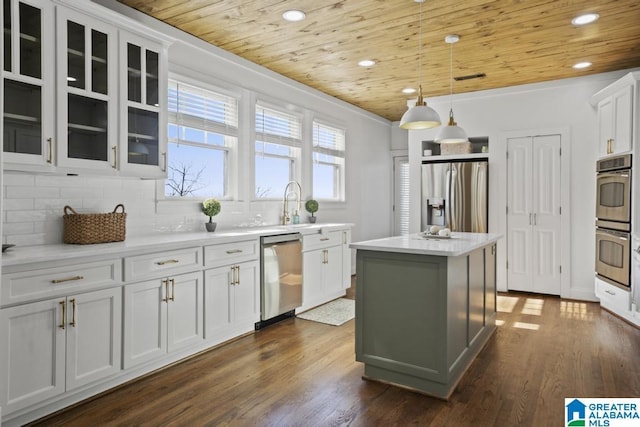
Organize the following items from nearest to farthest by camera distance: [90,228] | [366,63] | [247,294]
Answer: [90,228]
[247,294]
[366,63]

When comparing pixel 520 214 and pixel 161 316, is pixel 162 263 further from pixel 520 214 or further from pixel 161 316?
pixel 520 214

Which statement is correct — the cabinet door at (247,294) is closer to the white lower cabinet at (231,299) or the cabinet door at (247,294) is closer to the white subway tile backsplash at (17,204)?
the white lower cabinet at (231,299)

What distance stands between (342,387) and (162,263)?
150 centimetres

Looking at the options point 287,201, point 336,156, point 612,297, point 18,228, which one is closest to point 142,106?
point 18,228

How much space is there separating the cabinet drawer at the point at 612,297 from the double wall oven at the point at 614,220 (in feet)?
0.23

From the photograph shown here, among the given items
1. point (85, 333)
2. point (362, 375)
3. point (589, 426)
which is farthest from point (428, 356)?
point (85, 333)

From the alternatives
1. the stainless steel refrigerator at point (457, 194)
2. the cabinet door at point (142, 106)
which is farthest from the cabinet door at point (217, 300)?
the stainless steel refrigerator at point (457, 194)

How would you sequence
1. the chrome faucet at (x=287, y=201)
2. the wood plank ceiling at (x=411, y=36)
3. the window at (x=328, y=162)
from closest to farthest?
the wood plank ceiling at (x=411, y=36) → the chrome faucet at (x=287, y=201) → the window at (x=328, y=162)

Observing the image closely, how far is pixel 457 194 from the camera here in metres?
5.68

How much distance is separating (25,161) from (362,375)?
2.52 m

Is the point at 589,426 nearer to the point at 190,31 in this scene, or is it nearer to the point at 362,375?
the point at 362,375

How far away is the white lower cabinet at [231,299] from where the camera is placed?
334cm

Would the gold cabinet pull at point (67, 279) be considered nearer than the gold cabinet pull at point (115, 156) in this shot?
Yes

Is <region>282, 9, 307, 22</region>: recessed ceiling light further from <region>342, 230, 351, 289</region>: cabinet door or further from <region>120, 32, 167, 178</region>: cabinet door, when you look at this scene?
<region>342, 230, 351, 289</region>: cabinet door
